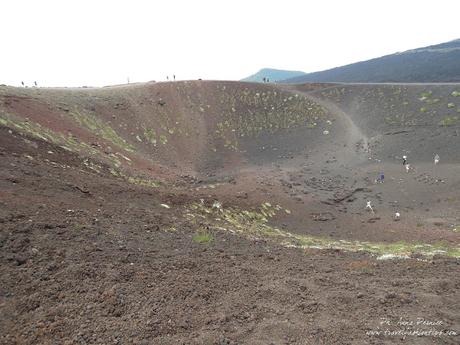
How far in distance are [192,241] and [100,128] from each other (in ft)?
89.8

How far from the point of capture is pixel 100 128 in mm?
36156

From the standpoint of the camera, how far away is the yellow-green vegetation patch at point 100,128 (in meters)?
34.3

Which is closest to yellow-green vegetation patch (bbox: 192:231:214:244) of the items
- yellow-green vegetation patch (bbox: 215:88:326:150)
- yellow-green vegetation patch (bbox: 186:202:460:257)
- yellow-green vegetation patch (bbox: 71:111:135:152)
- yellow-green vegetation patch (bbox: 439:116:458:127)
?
yellow-green vegetation patch (bbox: 186:202:460:257)

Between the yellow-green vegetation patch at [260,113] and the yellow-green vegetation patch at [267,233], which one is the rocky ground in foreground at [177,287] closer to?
the yellow-green vegetation patch at [267,233]

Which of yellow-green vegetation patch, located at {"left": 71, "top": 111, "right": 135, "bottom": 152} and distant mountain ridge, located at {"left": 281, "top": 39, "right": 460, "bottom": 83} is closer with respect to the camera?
yellow-green vegetation patch, located at {"left": 71, "top": 111, "right": 135, "bottom": 152}

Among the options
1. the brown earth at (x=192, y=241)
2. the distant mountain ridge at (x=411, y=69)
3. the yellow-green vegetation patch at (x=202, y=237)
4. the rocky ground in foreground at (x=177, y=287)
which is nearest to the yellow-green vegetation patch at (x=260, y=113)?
the brown earth at (x=192, y=241)

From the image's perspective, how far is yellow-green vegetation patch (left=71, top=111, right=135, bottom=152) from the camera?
113 ft

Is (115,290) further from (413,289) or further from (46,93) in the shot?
(46,93)

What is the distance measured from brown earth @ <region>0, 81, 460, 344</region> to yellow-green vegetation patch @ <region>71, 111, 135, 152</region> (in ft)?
0.75

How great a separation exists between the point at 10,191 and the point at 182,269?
7.00 metres

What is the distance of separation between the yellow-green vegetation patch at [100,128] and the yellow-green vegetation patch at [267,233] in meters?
17.2

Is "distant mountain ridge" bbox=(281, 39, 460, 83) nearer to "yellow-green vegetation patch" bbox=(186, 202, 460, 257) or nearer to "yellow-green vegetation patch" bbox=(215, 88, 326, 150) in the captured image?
"yellow-green vegetation patch" bbox=(215, 88, 326, 150)

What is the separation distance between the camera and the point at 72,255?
9.33m

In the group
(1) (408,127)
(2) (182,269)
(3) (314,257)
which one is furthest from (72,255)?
(1) (408,127)
